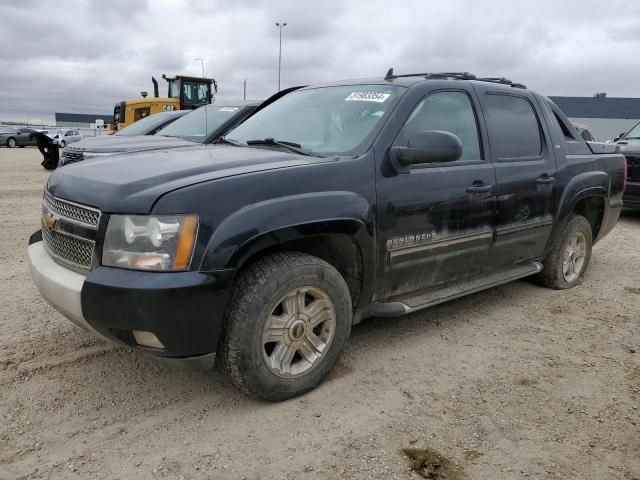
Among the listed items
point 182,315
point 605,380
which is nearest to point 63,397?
point 182,315

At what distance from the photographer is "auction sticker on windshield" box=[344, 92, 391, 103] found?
3551 mm

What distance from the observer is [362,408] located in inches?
115

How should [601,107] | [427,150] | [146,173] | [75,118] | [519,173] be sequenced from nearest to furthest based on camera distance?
[146,173]
[427,150]
[519,173]
[601,107]
[75,118]

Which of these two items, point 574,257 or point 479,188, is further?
point 574,257

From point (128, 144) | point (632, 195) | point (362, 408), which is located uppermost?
point (128, 144)

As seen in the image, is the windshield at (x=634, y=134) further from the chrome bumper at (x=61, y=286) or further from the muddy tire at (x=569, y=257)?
the chrome bumper at (x=61, y=286)

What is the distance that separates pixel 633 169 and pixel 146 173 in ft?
28.4

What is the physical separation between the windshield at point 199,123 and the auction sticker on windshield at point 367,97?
4222 millimetres

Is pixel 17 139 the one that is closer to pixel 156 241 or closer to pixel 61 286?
pixel 61 286

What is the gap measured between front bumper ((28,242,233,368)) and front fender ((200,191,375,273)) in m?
0.11

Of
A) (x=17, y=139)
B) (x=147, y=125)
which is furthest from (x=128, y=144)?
(x=17, y=139)

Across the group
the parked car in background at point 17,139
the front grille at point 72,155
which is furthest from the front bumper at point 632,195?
the parked car in background at point 17,139

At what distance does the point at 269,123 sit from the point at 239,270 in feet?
5.24

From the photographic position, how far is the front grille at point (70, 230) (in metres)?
2.68
